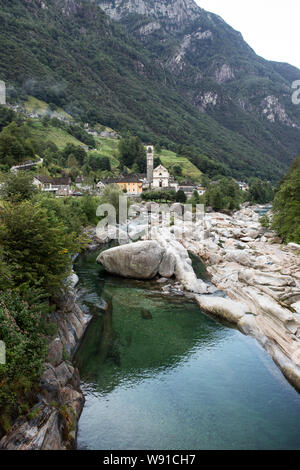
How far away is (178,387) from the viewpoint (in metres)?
15.2

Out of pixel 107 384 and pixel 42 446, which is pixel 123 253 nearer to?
pixel 107 384

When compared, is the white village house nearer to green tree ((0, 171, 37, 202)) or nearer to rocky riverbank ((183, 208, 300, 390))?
green tree ((0, 171, 37, 202))

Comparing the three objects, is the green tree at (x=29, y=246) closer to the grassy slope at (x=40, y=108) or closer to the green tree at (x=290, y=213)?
the green tree at (x=290, y=213)

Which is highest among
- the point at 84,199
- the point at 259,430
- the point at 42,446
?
the point at 84,199

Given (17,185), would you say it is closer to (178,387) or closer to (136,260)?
(136,260)

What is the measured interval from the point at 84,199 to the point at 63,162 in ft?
183

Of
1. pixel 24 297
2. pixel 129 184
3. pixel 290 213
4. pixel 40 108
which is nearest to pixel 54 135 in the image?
pixel 40 108

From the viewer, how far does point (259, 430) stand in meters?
12.6

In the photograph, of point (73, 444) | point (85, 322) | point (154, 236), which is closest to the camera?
point (73, 444)

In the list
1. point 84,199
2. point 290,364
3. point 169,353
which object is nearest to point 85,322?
point 169,353

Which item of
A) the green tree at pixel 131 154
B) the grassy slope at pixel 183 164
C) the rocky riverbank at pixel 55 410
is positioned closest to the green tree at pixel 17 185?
the rocky riverbank at pixel 55 410

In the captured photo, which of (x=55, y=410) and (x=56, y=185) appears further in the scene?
(x=56, y=185)

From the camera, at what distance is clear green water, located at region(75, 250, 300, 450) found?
1214 cm

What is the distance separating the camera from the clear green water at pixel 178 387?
12141 millimetres
